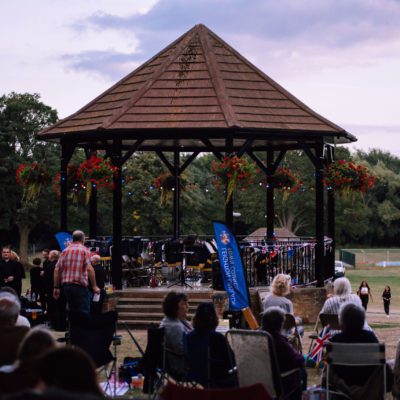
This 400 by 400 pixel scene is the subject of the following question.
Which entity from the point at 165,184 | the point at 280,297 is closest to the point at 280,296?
the point at 280,297

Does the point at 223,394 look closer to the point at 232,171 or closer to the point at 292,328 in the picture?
the point at 292,328

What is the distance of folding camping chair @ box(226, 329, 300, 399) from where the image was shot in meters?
9.18

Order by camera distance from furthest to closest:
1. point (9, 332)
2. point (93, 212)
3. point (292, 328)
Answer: point (93, 212), point (292, 328), point (9, 332)

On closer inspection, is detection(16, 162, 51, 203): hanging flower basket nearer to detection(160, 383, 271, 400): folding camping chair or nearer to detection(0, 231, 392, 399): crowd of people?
detection(0, 231, 392, 399): crowd of people

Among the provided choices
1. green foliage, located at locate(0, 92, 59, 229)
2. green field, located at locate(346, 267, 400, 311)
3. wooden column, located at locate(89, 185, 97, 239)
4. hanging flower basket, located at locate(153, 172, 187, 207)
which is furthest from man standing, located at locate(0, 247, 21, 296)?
green foliage, located at locate(0, 92, 59, 229)

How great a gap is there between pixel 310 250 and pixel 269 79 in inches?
154

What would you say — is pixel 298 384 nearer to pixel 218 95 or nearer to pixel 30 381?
pixel 30 381

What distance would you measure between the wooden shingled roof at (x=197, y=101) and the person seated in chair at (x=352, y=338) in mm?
11031

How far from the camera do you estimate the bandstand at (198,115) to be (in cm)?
2072

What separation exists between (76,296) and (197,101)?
24.4 feet

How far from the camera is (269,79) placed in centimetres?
2338

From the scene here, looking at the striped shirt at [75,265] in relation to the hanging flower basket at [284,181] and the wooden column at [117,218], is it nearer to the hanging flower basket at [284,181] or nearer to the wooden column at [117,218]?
the wooden column at [117,218]

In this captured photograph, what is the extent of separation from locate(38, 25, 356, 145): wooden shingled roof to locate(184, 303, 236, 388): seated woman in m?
10.6

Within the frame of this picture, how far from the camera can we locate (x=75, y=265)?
1490 centimetres
